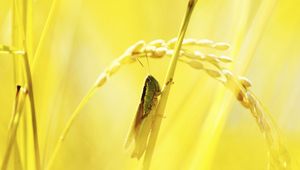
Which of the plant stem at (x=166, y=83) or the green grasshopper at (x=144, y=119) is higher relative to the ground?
the plant stem at (x=166, y=83)

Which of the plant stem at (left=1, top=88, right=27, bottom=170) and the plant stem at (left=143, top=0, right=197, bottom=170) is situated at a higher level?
the plant stem at (left=143, top=0, right=197, bottom=170)

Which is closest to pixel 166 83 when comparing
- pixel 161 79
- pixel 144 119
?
pixel 144 119

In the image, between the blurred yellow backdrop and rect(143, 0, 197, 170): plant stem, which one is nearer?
rect(143, 0, 197, 170): plant stem

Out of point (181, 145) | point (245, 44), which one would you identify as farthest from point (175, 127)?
point (245, 44)

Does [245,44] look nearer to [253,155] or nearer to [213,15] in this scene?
[253,155]

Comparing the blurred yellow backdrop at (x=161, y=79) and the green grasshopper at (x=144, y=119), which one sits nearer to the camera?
the green grasshopper at (x=144, y=119)

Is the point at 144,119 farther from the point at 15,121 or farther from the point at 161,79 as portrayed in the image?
the point at 161,79
